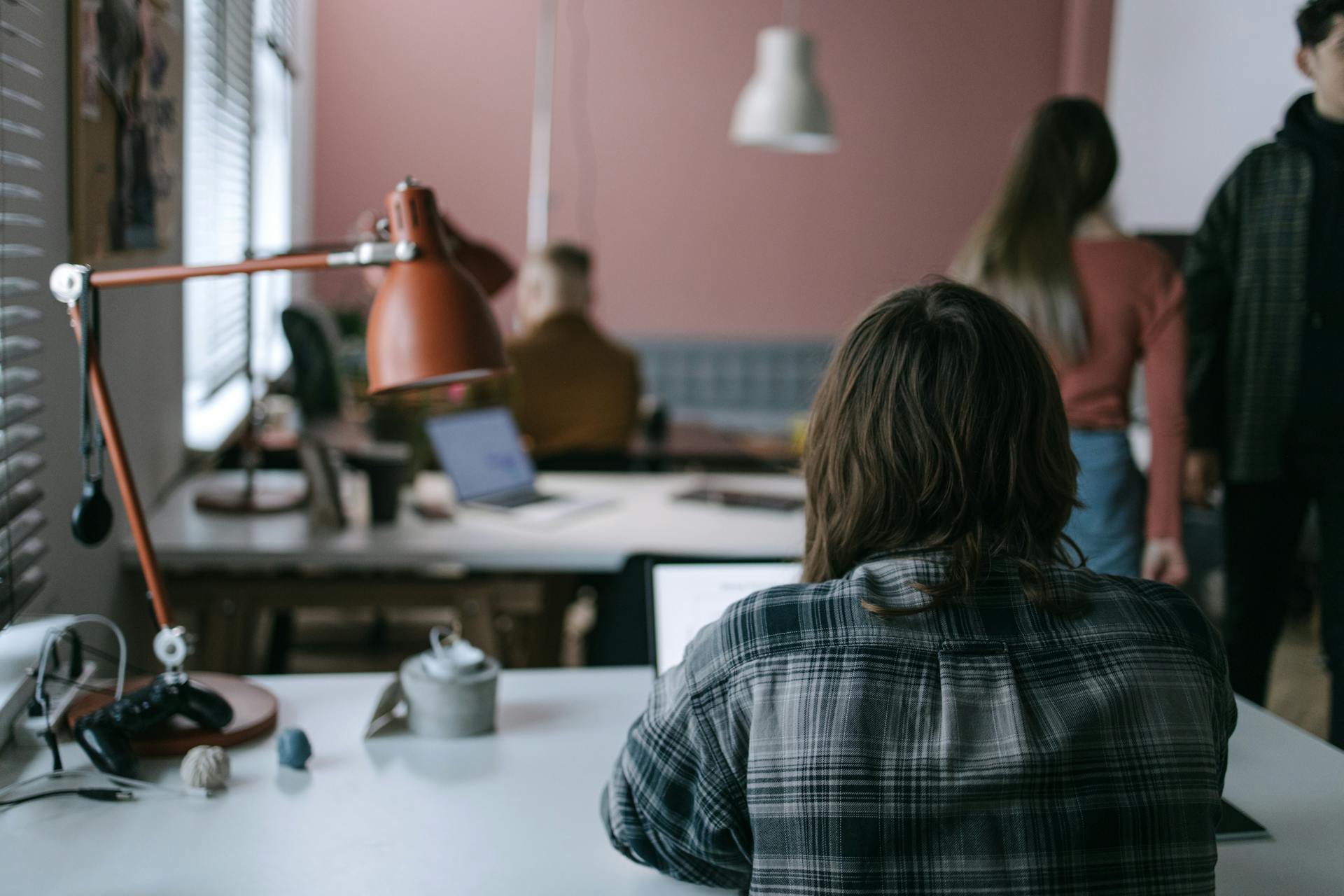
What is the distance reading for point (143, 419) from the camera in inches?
94.0

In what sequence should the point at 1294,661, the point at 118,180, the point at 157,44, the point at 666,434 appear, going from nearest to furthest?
the point at 118,180
the point at 157,44
the point at 1294,661
the point at 666,434

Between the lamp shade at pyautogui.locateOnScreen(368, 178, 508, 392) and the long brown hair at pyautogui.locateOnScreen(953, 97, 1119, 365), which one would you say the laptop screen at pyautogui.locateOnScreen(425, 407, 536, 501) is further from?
the lamp shade at pyautogui.locateOnScreen(368, 178, 508, 392)

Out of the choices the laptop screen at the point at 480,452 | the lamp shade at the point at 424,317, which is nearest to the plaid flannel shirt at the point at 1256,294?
the laptop screen at the point at 480,452

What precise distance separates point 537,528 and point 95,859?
1491mm

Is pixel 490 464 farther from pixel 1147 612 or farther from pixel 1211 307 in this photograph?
pixel 1147 612

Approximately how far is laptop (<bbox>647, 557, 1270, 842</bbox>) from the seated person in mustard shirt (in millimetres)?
2019

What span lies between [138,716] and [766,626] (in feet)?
2.54

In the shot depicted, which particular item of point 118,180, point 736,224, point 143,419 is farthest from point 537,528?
point 736,224

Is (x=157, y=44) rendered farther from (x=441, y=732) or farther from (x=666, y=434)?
(x=666, y=434)

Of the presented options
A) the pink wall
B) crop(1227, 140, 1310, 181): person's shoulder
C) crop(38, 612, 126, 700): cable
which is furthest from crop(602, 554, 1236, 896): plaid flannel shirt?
the pink wall

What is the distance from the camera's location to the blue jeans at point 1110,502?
89.8 inches

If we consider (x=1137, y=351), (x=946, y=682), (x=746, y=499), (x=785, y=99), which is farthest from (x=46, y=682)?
(x=785, y=99)

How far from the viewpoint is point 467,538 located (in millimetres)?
2461

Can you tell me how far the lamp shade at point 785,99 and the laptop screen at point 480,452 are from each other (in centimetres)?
246
